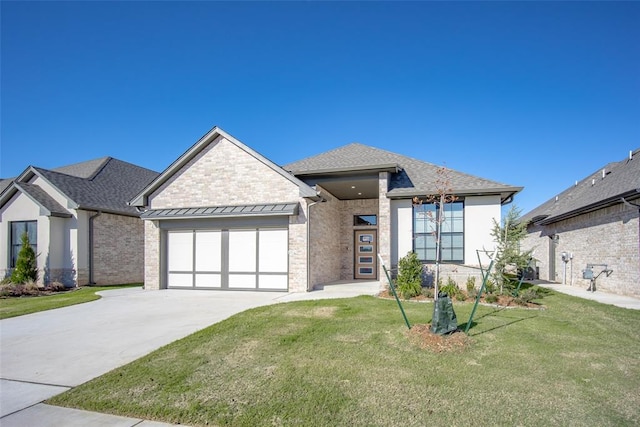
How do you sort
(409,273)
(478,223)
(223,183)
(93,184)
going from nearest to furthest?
(409,273), (478,223), (223,183), (93,184)

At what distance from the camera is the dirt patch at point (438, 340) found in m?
5.56

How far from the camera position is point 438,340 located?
5.80m

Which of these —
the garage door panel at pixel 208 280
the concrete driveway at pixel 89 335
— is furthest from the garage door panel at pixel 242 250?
the concrete driveway at pixel 89 335

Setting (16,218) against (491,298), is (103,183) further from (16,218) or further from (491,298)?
(491,298)

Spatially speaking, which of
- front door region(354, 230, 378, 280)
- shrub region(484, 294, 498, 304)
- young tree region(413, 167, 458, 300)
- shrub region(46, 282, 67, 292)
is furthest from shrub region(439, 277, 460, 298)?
shrub region(46, 282, 67, 292)

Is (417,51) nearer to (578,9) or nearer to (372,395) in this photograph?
(578,9)

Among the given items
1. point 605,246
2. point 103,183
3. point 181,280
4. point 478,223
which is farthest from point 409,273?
point 103,183

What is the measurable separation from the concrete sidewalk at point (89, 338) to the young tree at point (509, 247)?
4.23 m

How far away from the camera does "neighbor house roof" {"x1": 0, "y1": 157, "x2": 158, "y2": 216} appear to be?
53.1 feet

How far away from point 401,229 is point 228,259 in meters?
6.99

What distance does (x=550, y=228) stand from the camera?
1892 cm

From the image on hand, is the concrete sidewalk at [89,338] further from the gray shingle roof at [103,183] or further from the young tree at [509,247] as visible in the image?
the gray shingle roof at [103,183]

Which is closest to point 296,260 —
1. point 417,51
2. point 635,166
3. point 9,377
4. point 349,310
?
point 349,310

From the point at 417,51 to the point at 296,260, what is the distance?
9330mm
